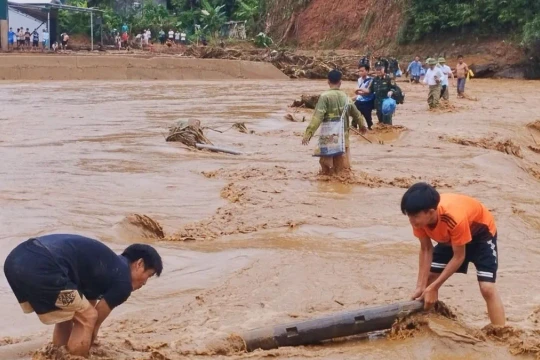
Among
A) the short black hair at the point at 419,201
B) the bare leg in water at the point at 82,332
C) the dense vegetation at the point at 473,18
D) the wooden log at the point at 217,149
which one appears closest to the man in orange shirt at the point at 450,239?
the short black hair at the point at 419,201

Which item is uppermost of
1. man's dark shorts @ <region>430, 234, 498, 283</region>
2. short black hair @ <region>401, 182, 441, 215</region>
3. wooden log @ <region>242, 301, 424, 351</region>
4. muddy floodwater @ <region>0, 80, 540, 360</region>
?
short black hair @ <region>401, 182, 441, 215</region>

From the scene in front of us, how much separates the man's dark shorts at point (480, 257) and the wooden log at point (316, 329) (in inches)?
17.2

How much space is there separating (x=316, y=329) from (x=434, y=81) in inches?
602

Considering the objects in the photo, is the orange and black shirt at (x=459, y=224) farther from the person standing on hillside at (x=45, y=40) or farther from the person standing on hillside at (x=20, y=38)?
the person standing on hillside at (x=45, y=40)

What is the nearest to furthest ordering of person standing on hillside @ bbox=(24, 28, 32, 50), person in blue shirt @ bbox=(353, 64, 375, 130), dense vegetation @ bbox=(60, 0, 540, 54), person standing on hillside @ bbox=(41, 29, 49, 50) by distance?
person in blue shirt @ bbox=(353, 64, 375, 130) → dense vegetation @ bbox=(60, 0, 540, 54) → person standing on hillside @ bbox=(24, 28, 32, 50) → person standing on hillside @ bbox=(41, 29, 49, 50)

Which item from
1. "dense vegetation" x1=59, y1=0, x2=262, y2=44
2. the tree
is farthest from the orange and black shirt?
the tree

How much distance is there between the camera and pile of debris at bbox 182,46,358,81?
35250 millimetres

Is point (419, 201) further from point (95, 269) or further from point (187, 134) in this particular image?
point (187, 134)

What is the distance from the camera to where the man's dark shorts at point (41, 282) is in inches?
169

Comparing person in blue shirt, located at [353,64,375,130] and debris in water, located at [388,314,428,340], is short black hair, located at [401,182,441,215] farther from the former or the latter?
person in blue shirt, located at [353,64,375,130]

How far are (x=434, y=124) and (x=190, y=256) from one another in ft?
36.0

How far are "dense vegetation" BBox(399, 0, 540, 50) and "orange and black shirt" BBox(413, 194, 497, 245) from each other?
99.9 ft

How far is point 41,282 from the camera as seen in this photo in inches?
169

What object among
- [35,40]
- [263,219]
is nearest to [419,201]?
[263,219]
